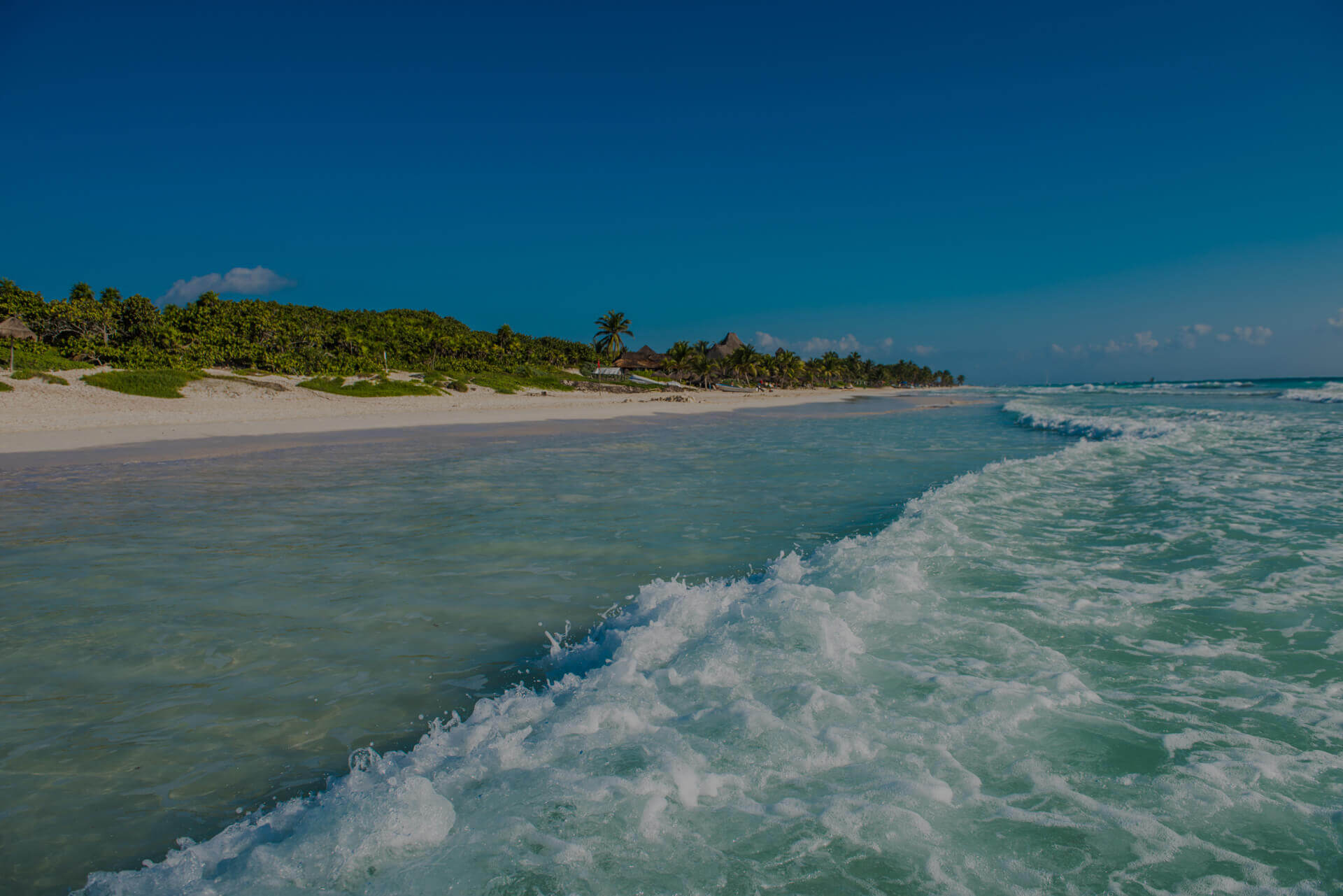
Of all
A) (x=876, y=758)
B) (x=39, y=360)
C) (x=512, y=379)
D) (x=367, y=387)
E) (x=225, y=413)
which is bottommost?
(x=876, y=758)

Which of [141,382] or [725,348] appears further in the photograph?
[725,348]

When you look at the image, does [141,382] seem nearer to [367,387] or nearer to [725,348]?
[367,387]

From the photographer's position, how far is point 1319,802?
2.91m

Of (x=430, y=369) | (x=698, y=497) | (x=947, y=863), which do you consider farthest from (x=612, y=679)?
(x=430, y=369)

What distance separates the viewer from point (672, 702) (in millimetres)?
3854

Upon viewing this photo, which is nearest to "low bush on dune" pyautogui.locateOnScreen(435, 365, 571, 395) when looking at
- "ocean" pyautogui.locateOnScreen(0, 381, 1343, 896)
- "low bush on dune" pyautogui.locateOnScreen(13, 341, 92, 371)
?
"low bush on dune" pyautogui.locateOnScreen(13, 341, 92, 371)

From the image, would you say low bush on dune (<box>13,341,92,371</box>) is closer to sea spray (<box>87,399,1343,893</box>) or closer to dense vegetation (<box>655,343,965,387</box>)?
sea spray (<box>87,399,1343,893</box>)

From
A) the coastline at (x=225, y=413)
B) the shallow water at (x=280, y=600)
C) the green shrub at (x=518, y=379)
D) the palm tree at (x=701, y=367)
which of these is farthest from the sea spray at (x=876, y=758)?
the palm tree at (x=701, y=367)

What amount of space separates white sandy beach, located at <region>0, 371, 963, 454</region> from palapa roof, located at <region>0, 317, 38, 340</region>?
1082cm

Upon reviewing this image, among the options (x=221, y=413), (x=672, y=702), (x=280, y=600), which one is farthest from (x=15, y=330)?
(x=672, y=702)

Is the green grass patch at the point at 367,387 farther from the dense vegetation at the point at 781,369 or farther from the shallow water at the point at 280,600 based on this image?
the dense vegetation at the point at 781,369

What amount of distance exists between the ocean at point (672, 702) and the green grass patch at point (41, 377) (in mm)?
26445

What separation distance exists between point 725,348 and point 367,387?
8333 cm

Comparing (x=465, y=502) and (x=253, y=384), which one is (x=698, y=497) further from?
(x=253, y=384)
